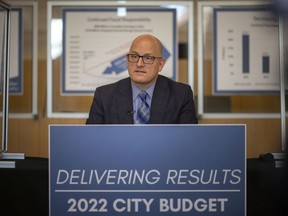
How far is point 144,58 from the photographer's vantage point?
91.2 inches

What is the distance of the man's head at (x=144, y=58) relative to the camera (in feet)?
7.54

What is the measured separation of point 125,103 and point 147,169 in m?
0.70

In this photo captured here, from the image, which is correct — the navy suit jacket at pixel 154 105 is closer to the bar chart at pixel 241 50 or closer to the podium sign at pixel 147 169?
the podium sign at pixel 147 169

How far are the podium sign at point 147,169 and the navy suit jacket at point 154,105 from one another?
54 centimetres

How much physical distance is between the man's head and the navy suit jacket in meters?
0.10

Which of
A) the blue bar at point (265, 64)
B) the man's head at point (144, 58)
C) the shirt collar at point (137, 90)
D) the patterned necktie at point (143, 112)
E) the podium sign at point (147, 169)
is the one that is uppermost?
the blue bar at point (265, 64)

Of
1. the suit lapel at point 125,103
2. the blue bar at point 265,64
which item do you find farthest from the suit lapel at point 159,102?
the blue bar at point 265,64

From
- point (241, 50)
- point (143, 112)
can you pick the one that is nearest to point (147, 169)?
point (143, 112)

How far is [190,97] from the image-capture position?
250cm

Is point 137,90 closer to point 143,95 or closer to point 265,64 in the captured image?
point 143,95

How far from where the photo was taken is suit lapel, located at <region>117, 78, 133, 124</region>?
2231mm

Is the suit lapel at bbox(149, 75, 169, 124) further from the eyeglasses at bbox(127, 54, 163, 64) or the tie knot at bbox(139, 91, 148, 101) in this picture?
the eyeglasses at bbox(127, 54, 163, 64)

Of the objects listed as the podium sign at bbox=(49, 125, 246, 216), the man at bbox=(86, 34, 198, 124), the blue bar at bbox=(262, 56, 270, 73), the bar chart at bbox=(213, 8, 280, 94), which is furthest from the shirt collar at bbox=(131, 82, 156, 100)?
the blue bar at bbox=(262, 56, 270, 73)

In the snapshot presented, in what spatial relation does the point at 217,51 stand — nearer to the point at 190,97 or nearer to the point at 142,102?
the point at 190,97
